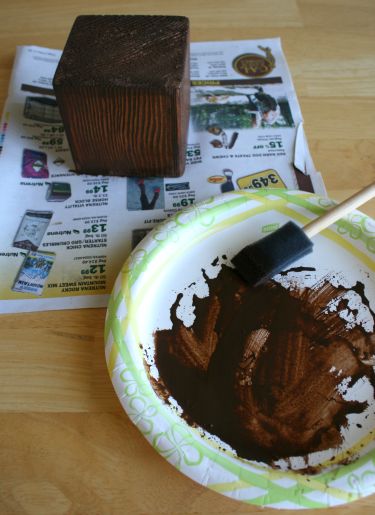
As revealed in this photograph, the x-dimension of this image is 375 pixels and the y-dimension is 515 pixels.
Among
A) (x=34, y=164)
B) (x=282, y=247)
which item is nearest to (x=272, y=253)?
(x=282, y=247)

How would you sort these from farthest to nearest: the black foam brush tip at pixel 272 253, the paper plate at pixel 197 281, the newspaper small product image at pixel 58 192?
the newspaper small product image at pixel 58 192 → the black foam brush tip at pixel 272 253 → the paper plate at pixel 197 281

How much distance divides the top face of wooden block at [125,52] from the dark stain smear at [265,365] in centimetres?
23

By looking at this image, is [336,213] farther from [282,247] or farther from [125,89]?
[125,89]

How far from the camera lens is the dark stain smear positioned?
0.40m

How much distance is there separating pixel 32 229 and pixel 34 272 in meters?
0.06

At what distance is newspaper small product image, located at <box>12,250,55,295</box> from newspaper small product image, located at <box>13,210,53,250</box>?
0.01 metres

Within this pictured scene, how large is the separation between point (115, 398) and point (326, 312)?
22cm

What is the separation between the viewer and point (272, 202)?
519 millimetres

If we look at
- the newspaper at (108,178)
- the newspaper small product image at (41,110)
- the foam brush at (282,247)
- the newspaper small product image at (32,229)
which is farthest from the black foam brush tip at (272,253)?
the newspaper small product image at (41,110)

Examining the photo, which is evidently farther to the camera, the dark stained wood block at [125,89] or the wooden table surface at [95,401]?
the dark stained wood block at [125,89]

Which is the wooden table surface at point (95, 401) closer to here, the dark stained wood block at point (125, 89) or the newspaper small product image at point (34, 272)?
the newspaper small product image at point (34, 272)

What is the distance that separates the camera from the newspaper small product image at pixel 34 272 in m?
0.51

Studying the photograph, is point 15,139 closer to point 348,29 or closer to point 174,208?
point 174,208

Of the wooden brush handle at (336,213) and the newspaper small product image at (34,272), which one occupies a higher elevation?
the wooden brush handle at (336,213)
